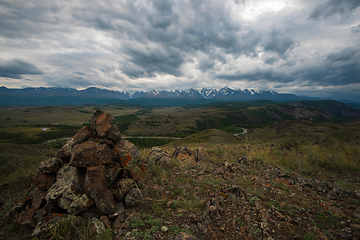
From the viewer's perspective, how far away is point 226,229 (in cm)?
471

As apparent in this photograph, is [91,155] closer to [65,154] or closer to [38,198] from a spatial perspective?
[65,154]

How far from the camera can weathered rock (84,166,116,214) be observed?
5270mm

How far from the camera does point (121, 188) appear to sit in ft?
19.9

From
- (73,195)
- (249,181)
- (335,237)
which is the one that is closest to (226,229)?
(335,237)

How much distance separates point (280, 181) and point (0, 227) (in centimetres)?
1209

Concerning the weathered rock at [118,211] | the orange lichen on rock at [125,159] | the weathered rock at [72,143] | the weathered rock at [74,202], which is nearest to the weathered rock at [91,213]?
the weathered rock at [74,202]

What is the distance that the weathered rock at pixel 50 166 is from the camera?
239 inches

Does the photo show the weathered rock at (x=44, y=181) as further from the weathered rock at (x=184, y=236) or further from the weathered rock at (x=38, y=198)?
the weathered rock at (x=184, y=236)

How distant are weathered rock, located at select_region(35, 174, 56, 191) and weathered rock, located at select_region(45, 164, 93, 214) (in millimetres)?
430

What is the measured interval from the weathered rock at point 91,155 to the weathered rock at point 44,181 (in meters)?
1.15

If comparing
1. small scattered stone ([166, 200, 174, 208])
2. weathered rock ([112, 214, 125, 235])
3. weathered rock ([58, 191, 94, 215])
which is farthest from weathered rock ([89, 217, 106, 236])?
small scattered stone ([166, 200, 174, 208])

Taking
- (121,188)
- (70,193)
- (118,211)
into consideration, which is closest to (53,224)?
(70,193)

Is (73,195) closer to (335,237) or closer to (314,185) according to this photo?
(335,237)

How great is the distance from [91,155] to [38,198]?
2.34m
